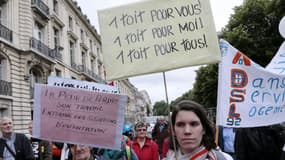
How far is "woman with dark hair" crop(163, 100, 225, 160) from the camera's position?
2100mm

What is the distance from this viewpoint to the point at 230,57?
11.9ft

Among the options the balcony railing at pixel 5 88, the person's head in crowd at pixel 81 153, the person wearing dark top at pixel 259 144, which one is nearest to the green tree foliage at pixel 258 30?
the balcony railing at pixel 5 88

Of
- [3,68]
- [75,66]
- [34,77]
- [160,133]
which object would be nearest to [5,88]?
[3,68]

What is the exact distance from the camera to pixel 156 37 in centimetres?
309

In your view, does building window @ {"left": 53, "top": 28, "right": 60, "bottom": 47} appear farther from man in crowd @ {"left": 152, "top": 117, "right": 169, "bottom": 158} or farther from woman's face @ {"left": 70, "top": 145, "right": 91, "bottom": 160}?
woman's face @ {"left": 70, "top": 145, "right": 91, "bottom": 160}

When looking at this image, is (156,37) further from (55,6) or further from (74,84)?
(55,6)

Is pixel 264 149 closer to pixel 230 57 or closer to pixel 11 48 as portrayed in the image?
pixel 230 57

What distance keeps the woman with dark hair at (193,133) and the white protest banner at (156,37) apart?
767 millimetres

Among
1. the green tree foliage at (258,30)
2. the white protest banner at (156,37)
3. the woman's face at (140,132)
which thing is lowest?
the woman's face at (140,132)

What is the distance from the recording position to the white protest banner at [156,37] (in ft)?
9.74

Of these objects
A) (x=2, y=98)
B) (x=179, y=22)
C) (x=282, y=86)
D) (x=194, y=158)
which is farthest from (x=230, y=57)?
(x=2, y=98)

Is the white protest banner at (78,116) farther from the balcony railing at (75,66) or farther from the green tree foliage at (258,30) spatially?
the balcony railing at (75,66)

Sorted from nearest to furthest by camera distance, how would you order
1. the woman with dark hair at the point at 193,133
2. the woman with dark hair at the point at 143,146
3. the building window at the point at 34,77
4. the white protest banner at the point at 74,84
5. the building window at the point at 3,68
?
the woman with dark hair at the point at 193,133
the white protest banner at the point at 74,84
the woman with dark hair at the point at 143,146
the building window at the point at 3,68
the building window at the point at 34,77

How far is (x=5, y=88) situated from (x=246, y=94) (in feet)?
55.1
